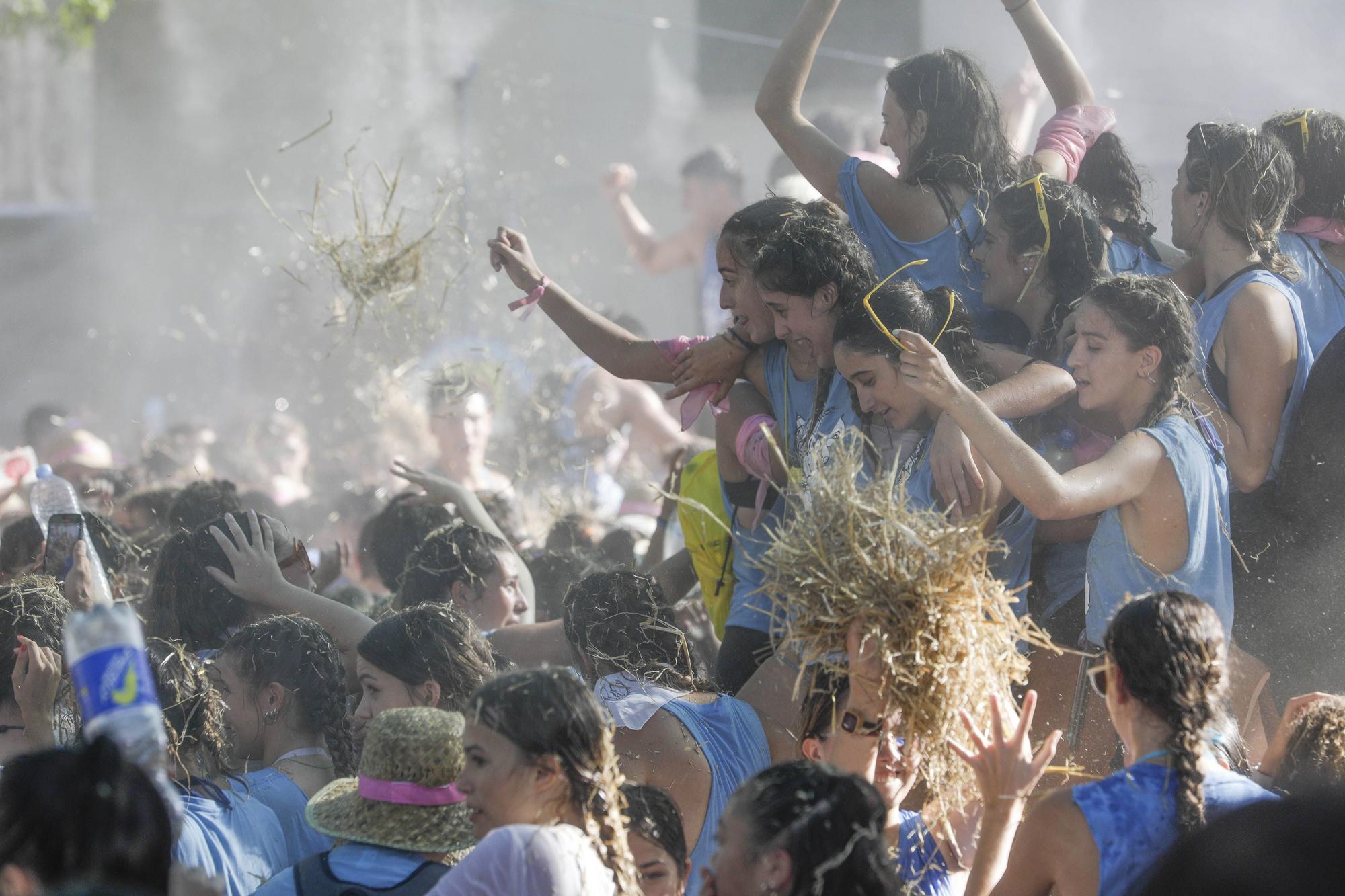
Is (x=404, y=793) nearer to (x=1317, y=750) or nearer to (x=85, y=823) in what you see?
(x=85, y=823)

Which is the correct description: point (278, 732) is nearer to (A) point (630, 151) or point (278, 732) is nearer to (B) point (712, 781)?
(B) point (712, 781)

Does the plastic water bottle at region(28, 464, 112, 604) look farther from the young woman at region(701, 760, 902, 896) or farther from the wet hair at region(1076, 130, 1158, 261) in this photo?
the wet hair at region(1076, 130, 1158, 261)

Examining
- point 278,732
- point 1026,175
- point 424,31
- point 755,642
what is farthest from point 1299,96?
point 424,31

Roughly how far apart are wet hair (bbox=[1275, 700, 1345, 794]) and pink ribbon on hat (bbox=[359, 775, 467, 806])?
1713 millimetres

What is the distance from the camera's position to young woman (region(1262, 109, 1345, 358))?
384cm

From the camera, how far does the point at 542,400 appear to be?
844 centimetres

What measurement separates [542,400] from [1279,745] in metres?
6.12

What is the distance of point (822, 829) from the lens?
6.52ft

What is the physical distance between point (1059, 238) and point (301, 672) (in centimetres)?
236

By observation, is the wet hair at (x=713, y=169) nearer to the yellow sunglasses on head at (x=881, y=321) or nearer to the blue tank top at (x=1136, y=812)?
the yellow sunglasses on head at (x=881, y=321)

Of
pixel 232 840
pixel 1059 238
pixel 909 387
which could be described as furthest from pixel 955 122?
pixel 232 840

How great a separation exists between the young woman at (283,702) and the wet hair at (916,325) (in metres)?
1.62

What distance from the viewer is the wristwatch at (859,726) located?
8.72ft

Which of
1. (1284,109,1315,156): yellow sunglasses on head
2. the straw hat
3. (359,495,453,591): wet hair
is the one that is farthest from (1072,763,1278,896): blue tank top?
(359,495,453,591): wet hair
